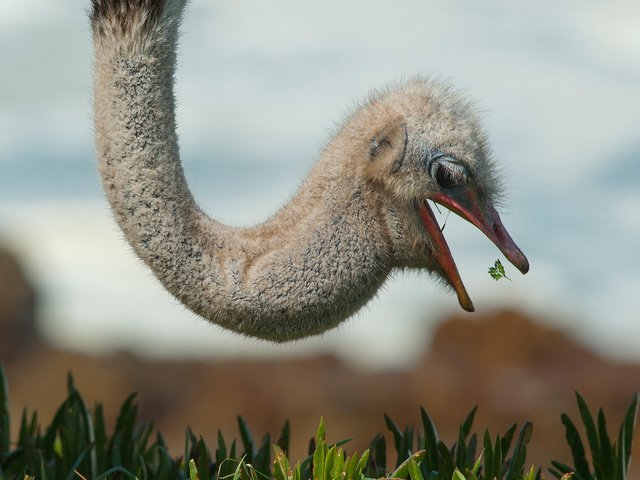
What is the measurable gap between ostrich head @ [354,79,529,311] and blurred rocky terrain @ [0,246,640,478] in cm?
1304

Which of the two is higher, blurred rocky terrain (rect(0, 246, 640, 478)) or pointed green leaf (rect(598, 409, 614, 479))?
blurred rocky terrain (rect(0, 246, 640, 478))

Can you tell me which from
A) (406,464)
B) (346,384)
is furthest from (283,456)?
(346,384)

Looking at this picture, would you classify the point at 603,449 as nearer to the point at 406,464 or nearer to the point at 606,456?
the point at 606,456

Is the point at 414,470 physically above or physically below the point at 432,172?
below

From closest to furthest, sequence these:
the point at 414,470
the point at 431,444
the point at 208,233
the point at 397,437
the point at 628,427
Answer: the point at 414,470, the point at 208,233, the point at 431,444, the point at 628,427, the point at 397,437

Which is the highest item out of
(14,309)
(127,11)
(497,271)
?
(14,309)

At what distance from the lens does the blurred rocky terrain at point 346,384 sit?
19547 millimetres

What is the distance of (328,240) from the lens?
4.58 metres

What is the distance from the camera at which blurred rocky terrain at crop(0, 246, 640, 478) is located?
19547 mm

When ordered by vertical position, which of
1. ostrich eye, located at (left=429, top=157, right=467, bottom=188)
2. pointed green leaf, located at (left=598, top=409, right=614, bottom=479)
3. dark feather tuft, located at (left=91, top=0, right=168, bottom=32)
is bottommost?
pointed green leaf, located at (left=598, top=409, right=614, bottom=479)

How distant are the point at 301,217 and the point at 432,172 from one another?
0.56m

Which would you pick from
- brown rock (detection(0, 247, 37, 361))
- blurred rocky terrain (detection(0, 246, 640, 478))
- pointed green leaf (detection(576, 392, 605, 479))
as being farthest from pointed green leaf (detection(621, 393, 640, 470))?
brown rock (detection(0, 247, 37, 361))

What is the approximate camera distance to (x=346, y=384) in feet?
70.9

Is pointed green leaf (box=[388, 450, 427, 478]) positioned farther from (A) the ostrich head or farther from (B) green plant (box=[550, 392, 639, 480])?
(B) green plant (box=[550, 392, 639, 480])
